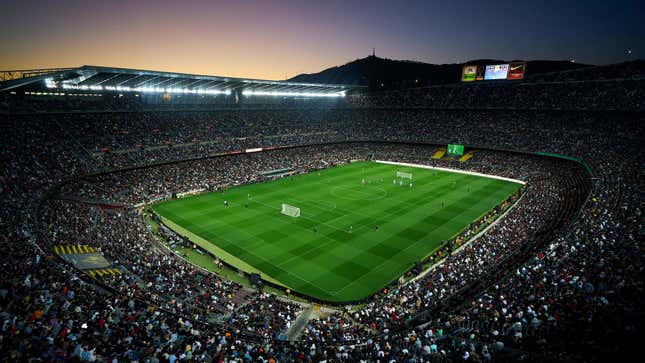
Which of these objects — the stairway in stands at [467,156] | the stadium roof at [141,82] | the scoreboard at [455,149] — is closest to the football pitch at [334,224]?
the stairway in stands at [467,156]

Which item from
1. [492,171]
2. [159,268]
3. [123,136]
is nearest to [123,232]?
Result: [159,268]

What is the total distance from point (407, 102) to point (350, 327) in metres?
73.0

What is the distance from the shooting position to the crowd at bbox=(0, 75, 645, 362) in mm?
11359

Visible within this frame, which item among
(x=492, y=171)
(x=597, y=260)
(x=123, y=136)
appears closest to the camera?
(x=597, y=260)

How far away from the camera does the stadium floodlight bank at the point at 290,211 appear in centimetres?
3588

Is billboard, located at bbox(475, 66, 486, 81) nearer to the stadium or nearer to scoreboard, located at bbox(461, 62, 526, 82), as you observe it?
scoreboard, located at bbox(461, 62, 526, 82)

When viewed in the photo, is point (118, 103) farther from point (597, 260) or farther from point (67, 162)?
point (597, 260)

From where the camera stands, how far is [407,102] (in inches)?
3228

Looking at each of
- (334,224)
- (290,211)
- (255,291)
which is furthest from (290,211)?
(255,291)

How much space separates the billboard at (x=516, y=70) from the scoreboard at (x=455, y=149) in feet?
46.7

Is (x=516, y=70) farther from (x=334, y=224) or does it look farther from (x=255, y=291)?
(x=255, y=291)

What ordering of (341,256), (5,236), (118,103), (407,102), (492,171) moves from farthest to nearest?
(407,102), (492,171), (118,103), (341,256), (5,236)

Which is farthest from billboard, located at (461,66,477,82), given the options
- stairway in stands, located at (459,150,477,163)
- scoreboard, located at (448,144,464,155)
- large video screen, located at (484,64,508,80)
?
stairway in stands, located at (459,150,477,163)

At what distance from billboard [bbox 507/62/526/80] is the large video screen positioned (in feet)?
2.56
